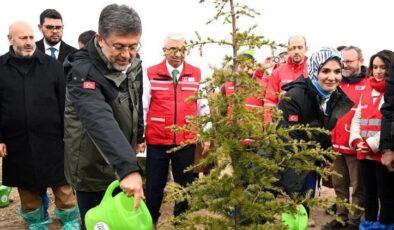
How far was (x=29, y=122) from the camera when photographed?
495 centimetres

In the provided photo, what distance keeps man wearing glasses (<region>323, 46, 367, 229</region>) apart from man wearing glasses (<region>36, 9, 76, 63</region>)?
343 cm

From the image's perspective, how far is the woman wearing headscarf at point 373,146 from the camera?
4.84 meters

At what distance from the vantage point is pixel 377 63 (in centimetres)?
507

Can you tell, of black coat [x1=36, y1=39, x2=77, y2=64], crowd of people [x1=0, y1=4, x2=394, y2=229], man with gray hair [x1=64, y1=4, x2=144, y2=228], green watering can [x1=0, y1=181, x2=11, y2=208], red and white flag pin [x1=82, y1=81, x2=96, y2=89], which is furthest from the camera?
green watering can [x1=0, y1=181, x2=11, y2=208]

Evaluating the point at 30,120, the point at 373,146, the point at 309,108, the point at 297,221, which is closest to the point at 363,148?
the point at 373,146

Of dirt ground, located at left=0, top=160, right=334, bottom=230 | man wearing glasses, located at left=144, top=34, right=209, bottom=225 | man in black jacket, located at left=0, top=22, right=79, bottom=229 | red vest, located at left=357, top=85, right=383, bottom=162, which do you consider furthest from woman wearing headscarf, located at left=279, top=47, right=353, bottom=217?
man in black jacket, located at left=0, top=22, right=79, bottom=229

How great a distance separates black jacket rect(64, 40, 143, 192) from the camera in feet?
8.36

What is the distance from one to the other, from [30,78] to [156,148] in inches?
57.2

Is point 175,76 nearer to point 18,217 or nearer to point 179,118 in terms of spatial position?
point 179,118

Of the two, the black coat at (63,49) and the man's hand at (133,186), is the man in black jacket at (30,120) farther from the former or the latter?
the man's hand at (133,186)

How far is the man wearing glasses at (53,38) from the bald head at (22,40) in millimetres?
1264

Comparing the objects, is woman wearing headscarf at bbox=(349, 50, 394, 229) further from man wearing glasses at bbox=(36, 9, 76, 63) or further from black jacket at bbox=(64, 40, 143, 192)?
man wearing glasses at bbox=(36, 9, 76, 63)

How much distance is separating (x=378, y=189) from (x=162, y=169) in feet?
7.18

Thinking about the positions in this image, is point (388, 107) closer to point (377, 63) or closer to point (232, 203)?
point (377, 63)
